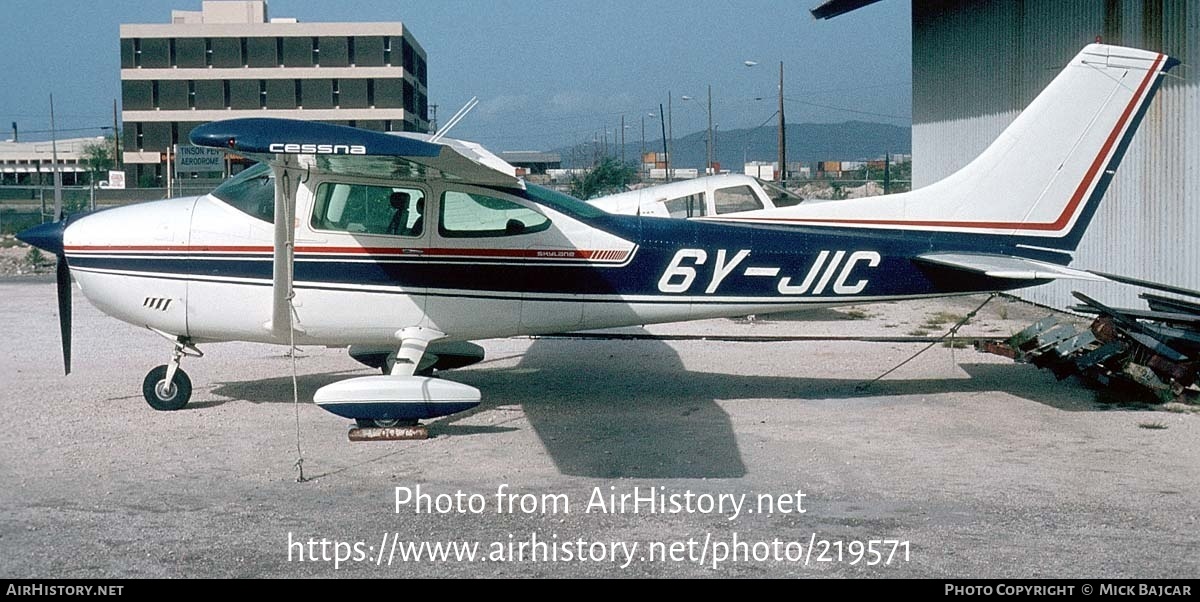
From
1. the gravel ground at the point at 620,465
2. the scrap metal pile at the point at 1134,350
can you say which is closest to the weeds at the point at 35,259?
the gravel ground at the point at 620,465

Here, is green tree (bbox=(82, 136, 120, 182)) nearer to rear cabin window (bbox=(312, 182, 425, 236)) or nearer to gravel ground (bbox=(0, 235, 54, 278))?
gravel ground (bbox=(0, 235, 54, 278))

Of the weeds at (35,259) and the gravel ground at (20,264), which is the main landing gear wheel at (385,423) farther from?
the weeds at (35,259)

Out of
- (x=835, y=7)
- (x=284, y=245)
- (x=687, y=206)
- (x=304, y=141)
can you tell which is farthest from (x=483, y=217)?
(x=835, y=7)

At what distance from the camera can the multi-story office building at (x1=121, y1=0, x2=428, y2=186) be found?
69.7 m

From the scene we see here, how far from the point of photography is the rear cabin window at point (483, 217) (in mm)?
8836

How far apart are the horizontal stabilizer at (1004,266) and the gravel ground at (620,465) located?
115cm

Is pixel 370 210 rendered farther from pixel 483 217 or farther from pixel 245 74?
pixel 245 74

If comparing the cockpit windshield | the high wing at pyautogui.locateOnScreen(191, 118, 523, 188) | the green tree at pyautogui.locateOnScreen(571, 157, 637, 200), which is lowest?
the cockpit windshield

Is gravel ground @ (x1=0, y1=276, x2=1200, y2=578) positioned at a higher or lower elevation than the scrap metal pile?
lower

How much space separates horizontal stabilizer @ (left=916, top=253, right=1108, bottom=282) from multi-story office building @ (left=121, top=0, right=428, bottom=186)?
63.4m

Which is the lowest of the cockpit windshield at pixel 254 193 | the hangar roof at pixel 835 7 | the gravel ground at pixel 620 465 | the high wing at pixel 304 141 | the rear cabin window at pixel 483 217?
the gravel ground at pixel 620 465

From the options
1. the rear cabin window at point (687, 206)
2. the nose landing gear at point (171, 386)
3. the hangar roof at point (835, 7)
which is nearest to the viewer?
the nose landing gear at point (171, 386)

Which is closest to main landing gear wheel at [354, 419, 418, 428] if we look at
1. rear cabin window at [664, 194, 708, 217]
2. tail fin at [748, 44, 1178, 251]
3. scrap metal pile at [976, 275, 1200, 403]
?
tail fin at [748, 44, 1178, 251]
